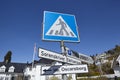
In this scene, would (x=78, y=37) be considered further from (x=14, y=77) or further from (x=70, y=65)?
(x=14, y=77)

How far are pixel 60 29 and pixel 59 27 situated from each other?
8cm

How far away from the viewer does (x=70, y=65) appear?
4.21 meters

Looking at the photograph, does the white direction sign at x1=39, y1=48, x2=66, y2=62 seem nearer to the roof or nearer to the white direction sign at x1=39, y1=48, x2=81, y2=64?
the white direction sign at x1=39, y1=48, x2=81, y2=64

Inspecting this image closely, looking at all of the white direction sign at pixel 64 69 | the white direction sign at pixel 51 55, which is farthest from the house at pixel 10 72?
the white direction sign at pixel 51 55

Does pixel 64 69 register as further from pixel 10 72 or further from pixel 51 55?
pixel 10 72

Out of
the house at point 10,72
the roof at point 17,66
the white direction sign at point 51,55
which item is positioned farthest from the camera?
the roof at point 17,66

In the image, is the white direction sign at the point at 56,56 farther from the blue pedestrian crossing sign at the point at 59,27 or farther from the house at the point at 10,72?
the house at the point at 10,72

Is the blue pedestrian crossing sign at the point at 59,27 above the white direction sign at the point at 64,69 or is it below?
above

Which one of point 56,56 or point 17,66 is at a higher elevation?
point 17,66

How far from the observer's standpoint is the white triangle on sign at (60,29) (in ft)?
14.2

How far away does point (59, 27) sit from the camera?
4527mm

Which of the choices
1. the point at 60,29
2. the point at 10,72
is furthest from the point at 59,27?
the point at 10,72

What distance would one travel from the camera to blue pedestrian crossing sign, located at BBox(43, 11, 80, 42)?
427 cm

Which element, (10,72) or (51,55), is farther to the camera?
(10,72)
